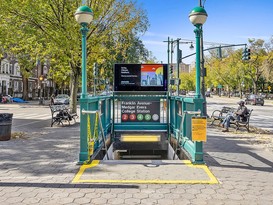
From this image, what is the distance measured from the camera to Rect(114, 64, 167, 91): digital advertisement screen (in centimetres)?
1049

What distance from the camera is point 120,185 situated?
5.05 m

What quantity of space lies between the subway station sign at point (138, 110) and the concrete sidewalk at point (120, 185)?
2776mm

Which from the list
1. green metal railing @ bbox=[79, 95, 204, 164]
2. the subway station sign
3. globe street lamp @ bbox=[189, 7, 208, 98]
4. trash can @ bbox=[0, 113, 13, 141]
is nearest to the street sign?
green metal railing @ bbox=[79, 95, 204, 164]

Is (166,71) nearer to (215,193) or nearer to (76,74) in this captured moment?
(215,193)

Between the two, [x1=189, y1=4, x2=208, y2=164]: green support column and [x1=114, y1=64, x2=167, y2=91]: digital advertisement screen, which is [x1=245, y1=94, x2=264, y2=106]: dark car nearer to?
[x1=114, y1=64, x2=167, y2=91]: digital advertisement screen

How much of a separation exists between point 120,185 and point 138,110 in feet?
17.3

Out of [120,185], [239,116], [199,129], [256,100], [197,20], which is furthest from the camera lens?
[256,100]

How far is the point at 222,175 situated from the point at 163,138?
15.8ft

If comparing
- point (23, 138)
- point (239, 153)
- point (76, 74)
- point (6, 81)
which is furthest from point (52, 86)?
point (239, 153)

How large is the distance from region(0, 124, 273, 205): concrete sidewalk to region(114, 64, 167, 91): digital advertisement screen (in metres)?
3.50

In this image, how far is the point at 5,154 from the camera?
745 centimetres

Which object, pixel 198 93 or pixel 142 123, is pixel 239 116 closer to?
pixel 142 123

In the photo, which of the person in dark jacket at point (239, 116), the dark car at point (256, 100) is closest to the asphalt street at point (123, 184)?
the person in dark jacket at point (239, 116)

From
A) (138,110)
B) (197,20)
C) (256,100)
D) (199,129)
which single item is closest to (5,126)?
(138,110)
